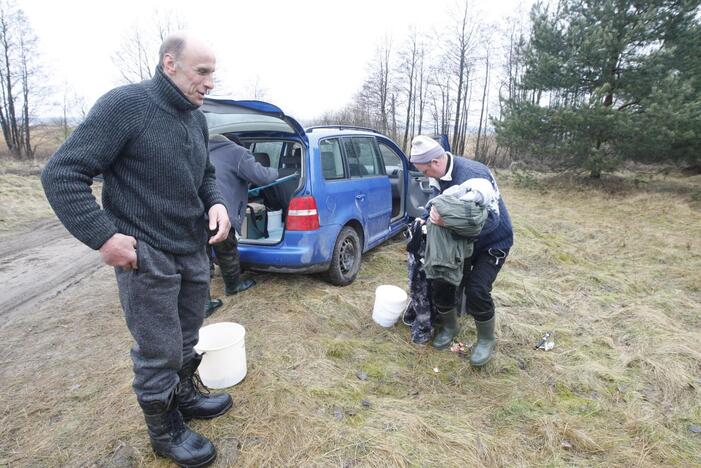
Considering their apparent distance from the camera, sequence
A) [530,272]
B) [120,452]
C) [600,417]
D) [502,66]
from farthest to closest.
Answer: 1. [502,66]
2. [530,272]
3. [600,417]
4. [120,452]

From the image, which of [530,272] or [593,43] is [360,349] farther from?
[593,43]

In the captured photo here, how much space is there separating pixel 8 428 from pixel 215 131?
2.27 m

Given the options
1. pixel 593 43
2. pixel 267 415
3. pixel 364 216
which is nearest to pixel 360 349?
pixel 267 415

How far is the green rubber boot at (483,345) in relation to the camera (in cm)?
287

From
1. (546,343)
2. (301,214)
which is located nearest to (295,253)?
(301,214)

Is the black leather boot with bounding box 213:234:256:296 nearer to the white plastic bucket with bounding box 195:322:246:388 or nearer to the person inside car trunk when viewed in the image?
the person inside car trunk

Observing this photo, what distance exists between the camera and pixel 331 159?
13.2 ft

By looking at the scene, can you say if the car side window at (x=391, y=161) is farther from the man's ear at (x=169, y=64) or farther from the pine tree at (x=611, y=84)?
the pine tree at (x=611, y=84)

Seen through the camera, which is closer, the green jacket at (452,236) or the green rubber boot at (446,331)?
the green jacket at (452,236)

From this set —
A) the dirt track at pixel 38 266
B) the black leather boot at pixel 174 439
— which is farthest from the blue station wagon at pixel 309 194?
the dirt track at pixel 38 266

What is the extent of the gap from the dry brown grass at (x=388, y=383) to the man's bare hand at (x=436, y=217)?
1136mm

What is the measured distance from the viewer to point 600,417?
7.89 ft

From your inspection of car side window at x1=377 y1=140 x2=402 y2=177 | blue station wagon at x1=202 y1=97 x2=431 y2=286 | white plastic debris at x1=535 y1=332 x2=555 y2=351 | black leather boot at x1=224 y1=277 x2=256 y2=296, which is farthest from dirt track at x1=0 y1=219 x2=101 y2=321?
white plastic debris at x1=535 y1=332 x2=555 y2=351

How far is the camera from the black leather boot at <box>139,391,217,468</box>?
1802 mm
